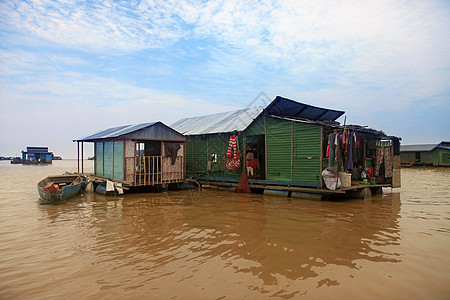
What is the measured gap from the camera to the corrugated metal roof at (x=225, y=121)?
50.2ft

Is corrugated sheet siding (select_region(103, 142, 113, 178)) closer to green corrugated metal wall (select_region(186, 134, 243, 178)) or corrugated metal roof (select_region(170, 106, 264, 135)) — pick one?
green corrugated metal wall (select_region(186, 134, 243, 178))

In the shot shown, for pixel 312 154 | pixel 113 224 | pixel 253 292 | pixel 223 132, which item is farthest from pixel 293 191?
pixel 253 292

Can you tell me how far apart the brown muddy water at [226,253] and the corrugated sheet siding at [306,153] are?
7.57 feet

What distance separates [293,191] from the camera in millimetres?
12266

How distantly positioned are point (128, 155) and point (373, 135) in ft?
40.8

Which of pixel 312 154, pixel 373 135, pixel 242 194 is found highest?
→ pixel 373 135

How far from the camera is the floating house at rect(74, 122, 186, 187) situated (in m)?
13.1

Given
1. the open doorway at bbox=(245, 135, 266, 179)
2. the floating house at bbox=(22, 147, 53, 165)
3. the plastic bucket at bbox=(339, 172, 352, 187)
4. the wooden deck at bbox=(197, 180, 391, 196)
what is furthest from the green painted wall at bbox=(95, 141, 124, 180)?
the floating house at bbox=(22, 147, 53, 165)

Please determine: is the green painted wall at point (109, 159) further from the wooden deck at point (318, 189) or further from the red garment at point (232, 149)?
the wooden deck at point (318, 189)

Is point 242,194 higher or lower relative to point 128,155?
lower

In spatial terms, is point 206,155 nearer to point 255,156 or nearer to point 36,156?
point 255,156

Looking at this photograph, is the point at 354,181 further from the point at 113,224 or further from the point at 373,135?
the point at 113,224

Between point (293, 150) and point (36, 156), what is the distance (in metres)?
51.9

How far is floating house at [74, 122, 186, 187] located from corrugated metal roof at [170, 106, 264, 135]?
246cm
